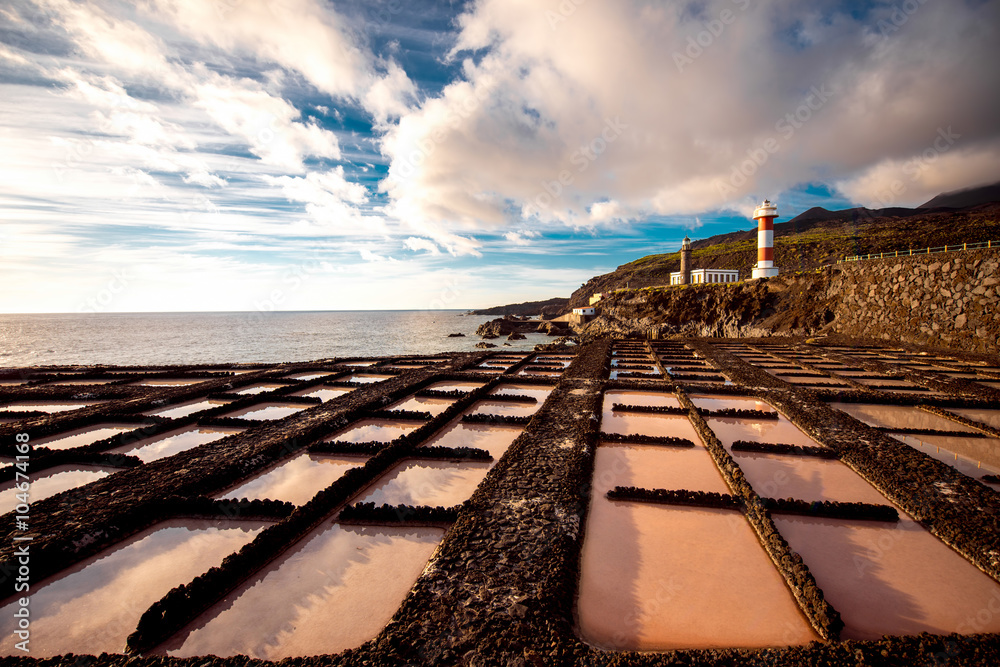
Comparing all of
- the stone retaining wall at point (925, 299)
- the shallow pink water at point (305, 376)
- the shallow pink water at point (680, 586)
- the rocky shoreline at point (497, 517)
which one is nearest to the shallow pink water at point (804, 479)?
the rocky shoreline at point (497, 517)

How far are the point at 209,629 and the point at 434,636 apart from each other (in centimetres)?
240

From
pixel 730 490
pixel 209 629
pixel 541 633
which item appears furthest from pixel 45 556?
pixel 730 490

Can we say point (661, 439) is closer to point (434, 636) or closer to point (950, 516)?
point (950, 516)

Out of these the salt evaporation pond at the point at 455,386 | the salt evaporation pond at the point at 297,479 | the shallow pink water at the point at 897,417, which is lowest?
the salt evaporation pond at the point at 297,479

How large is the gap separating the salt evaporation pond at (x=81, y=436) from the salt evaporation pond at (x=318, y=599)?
27.3 ft

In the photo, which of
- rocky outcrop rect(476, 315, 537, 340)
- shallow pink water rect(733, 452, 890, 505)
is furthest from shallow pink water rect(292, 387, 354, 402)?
rocky outcrop rect(476, 315, 537, 340)

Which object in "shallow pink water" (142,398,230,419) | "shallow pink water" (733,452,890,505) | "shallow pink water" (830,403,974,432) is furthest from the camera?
"shallow pink water" (142,398,230,419)

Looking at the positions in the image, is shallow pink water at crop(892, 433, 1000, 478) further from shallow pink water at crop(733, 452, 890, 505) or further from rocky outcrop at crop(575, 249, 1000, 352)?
rocky outcrop at crop(575, 249, 1000, 352)

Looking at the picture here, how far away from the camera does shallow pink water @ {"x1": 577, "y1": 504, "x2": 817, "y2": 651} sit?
390 centimetres

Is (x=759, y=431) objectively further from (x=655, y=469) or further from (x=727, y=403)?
(x=655, y=469)

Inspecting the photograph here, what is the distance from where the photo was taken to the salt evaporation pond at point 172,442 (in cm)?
893

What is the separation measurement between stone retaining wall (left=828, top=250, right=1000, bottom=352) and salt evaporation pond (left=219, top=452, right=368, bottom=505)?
2836 cm

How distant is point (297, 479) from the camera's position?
297 inches

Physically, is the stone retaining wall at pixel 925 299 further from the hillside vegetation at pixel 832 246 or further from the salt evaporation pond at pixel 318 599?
the hillside vegetation at pixel 832 246
